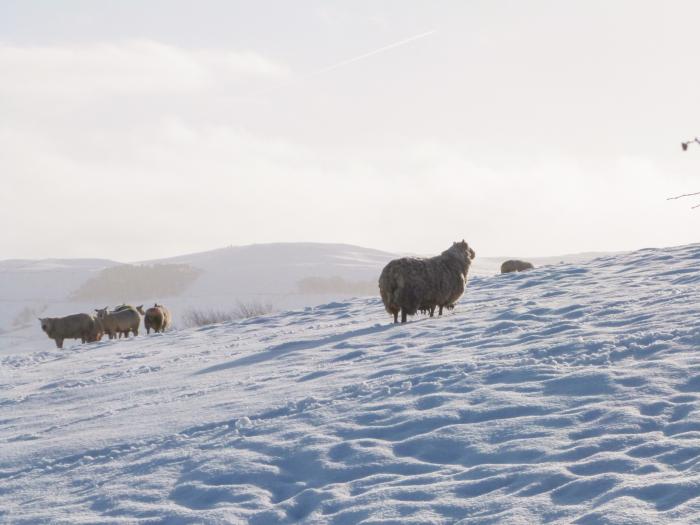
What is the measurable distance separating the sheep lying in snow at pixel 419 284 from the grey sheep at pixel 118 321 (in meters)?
15.7

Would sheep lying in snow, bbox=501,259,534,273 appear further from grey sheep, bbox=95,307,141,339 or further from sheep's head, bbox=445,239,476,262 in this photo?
sheep's head, bbox=445,239,476,262

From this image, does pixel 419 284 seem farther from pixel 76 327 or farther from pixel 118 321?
pixel 76 327

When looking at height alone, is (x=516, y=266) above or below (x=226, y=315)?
above

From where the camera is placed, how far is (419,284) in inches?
698

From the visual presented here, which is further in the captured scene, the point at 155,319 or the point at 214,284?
the point at 214,284

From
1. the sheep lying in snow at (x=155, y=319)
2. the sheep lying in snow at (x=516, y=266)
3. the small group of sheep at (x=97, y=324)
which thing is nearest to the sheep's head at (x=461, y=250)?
the sheep lying in snow at (x=516, y=266)

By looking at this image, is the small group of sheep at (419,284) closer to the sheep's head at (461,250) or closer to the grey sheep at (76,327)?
the sheep's head at (461,250)

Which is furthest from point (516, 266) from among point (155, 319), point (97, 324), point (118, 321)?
point (97, 324)

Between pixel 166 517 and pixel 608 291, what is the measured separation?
11553mm

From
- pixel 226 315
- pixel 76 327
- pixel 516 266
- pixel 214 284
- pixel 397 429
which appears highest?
pixel 214 284

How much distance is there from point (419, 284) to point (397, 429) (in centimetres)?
790

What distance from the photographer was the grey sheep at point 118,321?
103 feet

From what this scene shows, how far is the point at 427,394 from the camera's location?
11125mm

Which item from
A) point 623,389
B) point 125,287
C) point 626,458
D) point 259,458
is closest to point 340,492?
point 259,458
